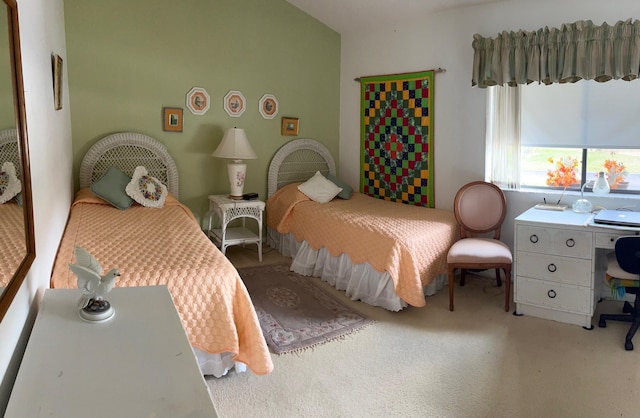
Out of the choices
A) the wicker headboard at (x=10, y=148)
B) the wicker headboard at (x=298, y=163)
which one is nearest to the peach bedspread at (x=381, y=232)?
the wicker headboard at (x=298, y=163)

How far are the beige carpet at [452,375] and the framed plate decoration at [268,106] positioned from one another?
2549mm

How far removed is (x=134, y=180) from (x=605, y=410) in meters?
3.61

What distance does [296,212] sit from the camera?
455 cm

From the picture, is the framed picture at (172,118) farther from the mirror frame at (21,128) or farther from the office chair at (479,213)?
the mirror frame at (21,128)

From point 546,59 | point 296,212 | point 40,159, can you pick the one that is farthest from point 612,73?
point 40,159

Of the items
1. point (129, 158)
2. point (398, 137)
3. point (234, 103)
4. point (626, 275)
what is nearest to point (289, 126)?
point (234, 103)

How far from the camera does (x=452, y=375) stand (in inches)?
101

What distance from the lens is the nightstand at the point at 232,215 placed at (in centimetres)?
435

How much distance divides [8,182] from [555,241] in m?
3.07

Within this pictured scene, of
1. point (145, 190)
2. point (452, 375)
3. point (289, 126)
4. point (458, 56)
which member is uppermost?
point (458, 56)

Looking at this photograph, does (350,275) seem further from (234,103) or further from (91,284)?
(91,284)

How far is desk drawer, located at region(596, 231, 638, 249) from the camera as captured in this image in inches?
117

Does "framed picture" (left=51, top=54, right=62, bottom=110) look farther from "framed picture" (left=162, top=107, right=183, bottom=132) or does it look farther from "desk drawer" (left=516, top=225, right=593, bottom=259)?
"desk drawer" (left=516, top=225, right=593, bottom=259)

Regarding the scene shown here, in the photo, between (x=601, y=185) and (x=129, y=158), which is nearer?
(x=601, y=185)
